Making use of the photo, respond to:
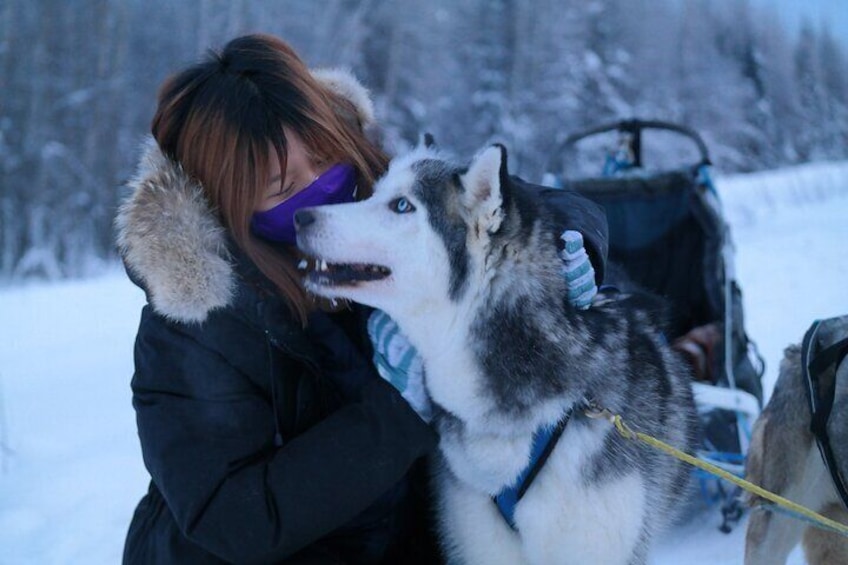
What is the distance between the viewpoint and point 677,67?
20.2 meters

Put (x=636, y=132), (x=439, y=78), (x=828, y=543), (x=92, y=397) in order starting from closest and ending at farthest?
(x=828, y=543)
(x=636, y=132)
(x=92, y=397)
(x=439, y=78)

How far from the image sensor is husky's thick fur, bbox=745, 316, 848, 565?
5.34 feet

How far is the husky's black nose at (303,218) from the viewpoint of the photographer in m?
1.32

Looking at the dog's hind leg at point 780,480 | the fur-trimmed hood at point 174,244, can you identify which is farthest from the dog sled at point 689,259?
the fur-trimmed hood at point 174,244

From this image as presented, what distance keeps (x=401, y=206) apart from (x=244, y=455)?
61 centimetres

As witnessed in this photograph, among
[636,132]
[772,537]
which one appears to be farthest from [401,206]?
[636,132]

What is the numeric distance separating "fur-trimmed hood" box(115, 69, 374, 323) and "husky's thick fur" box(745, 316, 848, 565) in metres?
1.40

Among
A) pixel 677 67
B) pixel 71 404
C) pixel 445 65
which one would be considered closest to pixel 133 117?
pixel 445 65

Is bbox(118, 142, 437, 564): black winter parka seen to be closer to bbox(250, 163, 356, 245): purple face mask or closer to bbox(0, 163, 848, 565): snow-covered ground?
bbox(250, 163, 356, 245): purple face mask

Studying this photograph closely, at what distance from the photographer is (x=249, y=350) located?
54.5 inches

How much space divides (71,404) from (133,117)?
879 cm

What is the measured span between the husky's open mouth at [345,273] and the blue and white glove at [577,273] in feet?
1.28

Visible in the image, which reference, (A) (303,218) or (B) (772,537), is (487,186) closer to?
(A) (303,218)

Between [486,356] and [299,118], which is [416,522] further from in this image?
[299,118]
